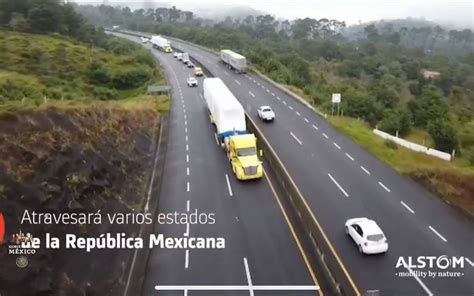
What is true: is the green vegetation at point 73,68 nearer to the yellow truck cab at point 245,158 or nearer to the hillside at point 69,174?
the hillside at point 69,174

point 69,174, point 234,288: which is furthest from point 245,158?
point 234,288

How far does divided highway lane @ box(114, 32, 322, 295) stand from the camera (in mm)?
19578

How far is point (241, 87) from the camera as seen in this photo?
60125 millimetres

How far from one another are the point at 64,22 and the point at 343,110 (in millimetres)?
71569

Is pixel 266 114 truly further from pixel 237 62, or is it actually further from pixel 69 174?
pixel 237 62

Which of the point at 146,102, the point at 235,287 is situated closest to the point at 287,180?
the point at 235,287

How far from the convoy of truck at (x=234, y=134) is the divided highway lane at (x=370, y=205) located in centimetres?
307

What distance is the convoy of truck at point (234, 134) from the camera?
29.6 meters

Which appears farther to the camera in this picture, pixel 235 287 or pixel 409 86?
pixel 409 86

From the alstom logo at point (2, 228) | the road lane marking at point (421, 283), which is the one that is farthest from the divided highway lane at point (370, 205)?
the alstom logo at point (2, 228)

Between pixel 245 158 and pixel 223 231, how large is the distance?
7535 mm

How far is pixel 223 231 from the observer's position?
23.5 metres

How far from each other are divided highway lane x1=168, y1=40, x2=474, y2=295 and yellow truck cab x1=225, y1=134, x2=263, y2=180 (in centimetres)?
278

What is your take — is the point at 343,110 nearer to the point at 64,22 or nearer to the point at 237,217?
the point at 237,217
